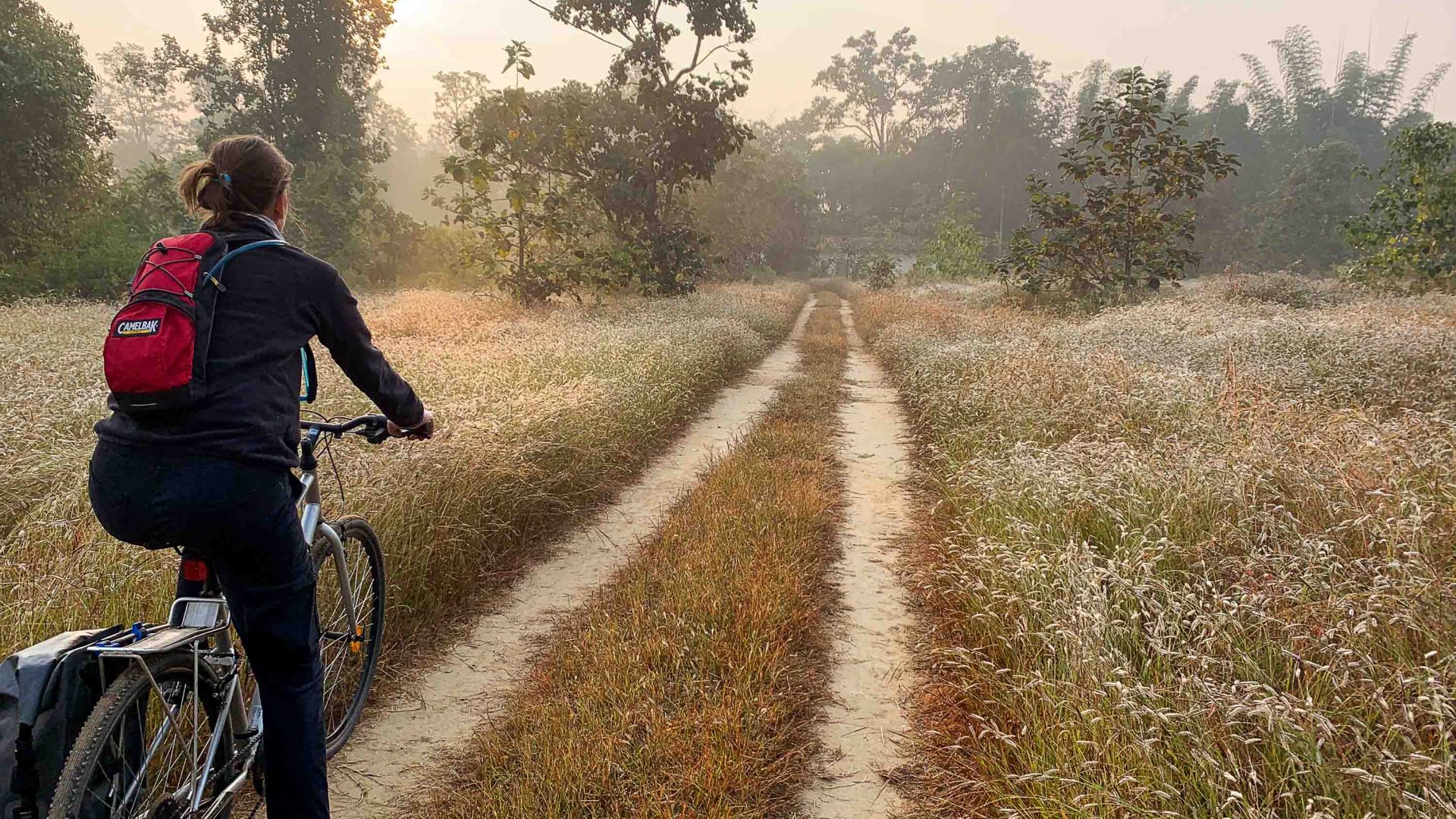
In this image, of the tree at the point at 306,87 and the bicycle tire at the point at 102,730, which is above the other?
the tree at the point at 306,87

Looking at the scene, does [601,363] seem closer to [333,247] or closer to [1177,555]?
[1177,555]

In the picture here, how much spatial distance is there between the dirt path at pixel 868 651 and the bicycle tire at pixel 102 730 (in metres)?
2.12

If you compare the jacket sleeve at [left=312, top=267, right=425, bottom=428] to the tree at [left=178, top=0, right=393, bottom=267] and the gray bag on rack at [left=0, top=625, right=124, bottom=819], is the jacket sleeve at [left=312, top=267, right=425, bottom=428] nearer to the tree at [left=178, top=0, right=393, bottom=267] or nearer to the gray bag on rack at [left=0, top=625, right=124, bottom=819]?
the gray bag on rack at [left=0, top=625, right=124, bottom=819]

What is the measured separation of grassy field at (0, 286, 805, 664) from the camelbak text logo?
1.88 m

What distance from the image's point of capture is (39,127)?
50.6ft

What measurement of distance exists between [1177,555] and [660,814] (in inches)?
110

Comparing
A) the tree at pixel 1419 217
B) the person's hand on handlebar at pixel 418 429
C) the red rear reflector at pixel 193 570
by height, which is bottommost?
the red rear reflector at pixel 193 570

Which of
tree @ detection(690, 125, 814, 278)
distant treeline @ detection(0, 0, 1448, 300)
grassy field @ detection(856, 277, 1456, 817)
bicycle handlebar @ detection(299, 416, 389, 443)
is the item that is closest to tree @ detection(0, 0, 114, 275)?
distant treeline @ detection(0, 0, 1448, 300)

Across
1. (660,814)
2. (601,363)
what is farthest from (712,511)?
(601,363)

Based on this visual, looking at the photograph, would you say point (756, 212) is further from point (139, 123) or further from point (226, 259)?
point (139, 123)

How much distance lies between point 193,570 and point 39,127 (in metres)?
21.0

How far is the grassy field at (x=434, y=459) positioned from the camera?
3020 millimetres

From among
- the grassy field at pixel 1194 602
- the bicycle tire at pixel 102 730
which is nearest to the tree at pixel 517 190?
the grassy field at pixel 1194 602

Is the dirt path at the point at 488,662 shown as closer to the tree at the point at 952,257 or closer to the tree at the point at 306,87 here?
the tree at the point at 306,87
